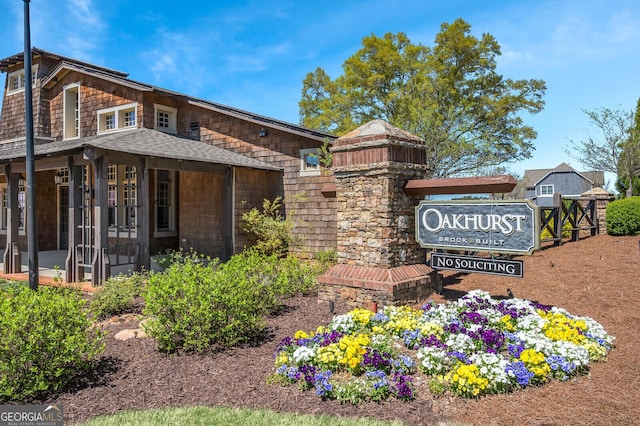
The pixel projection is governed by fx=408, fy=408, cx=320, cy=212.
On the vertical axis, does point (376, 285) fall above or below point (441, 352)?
above

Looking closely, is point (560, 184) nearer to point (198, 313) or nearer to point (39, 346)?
point (198, 313)

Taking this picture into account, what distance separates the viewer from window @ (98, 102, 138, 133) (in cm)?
1448

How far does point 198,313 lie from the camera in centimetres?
492

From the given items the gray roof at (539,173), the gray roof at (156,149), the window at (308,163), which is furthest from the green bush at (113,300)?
the gray roof at (539,173)

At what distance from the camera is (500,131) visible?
27125 mm

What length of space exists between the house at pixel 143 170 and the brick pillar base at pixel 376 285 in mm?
4981

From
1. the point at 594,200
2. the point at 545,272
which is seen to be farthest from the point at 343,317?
the point at 594,200

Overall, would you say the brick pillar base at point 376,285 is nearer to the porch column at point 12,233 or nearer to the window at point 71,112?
the porch column at point 12,233

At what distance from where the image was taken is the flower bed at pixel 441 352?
382 centimetres

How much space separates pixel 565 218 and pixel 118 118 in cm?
1495

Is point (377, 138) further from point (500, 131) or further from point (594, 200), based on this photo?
point (500, 131)

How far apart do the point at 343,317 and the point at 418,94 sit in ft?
68.0

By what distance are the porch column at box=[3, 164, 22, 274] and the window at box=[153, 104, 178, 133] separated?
4.59 meters

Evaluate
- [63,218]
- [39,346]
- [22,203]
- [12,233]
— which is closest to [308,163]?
[12,233]
